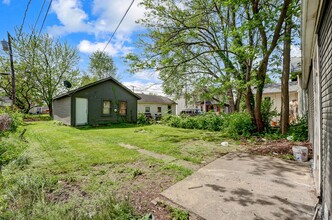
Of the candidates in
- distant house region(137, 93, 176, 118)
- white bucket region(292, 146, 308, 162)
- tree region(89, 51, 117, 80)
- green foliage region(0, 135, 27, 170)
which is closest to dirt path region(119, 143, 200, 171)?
white bucket region(292, 146, 308, 162)

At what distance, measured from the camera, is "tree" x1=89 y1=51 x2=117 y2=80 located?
30.4 meters

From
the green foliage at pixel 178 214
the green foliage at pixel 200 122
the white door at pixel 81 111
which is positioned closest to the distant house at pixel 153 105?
the green foliage at pixel 200 122

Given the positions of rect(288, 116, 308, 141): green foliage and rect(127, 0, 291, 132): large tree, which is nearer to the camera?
rect(288, 116, 308, 141): green foliage

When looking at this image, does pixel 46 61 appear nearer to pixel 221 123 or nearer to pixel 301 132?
pixel 221 123

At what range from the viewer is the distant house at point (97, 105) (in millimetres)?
12750

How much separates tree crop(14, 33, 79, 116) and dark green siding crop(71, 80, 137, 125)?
36.1 feet

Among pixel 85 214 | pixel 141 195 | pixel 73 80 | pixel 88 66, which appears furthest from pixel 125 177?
pixel 88 66

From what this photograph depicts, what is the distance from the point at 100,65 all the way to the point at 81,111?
1985 centimetres

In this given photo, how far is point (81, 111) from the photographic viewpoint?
13078mm

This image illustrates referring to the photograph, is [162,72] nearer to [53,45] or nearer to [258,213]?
[258,213]

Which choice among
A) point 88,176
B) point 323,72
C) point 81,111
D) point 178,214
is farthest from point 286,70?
point 81,111

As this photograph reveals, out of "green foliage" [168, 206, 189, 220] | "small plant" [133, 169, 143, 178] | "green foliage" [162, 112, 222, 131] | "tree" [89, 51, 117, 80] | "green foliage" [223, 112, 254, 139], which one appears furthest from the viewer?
"tree" [89, 51, 117, 80]

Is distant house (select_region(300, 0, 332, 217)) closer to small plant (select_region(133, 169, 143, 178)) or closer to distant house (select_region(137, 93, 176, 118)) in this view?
small plant (select_region(133, 169, 143, 178))

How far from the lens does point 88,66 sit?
3061 centimetres
